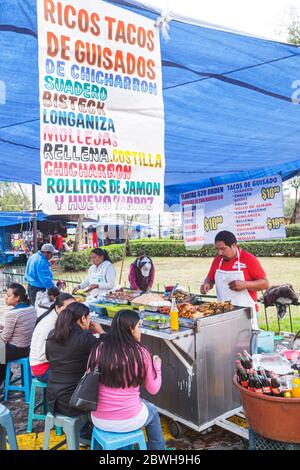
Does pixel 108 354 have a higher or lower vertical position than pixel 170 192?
lower

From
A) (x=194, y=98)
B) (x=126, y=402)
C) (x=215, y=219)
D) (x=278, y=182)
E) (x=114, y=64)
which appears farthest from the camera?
(x=215, y=219)

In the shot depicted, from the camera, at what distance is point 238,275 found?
4.39m

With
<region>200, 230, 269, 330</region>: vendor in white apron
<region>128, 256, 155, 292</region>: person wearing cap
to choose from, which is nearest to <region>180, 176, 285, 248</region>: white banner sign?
<region>128, 256, 155, 292</region>: person wearing cap

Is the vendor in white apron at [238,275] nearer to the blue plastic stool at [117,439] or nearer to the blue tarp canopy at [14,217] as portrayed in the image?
the blue plastic stool at [117,439]

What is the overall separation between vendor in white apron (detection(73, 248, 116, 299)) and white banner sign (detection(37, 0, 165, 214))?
10.9ft

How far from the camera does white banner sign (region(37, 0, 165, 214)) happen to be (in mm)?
Result: 2207

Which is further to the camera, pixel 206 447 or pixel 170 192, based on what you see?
pixel 170 192

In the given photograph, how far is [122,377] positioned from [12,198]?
35.0 m

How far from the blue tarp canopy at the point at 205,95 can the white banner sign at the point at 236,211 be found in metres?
0.49

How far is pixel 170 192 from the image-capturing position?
24.0 ft

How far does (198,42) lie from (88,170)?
4.14 feet

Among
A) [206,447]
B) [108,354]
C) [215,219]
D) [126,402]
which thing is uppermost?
[215,219]
